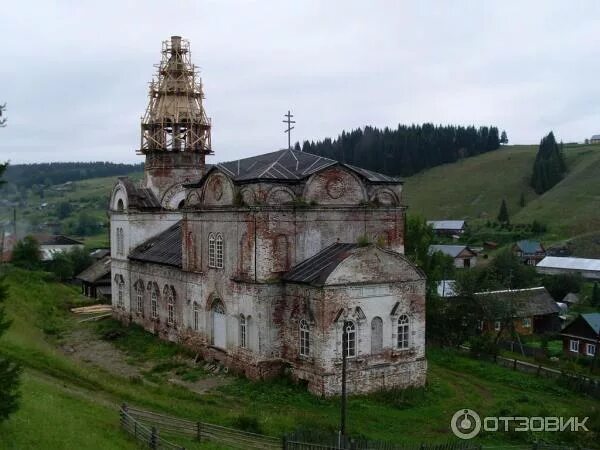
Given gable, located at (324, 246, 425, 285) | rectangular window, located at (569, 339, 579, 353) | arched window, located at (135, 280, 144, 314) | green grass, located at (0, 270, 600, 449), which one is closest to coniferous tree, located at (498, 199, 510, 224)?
rectangular window, located at (569, 339, 579, 353)

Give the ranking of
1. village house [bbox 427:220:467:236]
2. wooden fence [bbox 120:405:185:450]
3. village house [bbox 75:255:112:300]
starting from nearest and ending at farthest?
1. wooden fence [bbox 120:405:185:450]
2. village house [bbox 75:255:112:300]
3. village house [bbox 427:220:467:236]

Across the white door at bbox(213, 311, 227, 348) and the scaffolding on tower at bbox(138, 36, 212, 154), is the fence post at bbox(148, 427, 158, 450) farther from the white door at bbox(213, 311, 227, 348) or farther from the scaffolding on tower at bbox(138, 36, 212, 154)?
the scaffolding on tower at bbox(138, 36, 212, 154)

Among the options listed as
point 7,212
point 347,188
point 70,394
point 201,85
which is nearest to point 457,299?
point 347,188

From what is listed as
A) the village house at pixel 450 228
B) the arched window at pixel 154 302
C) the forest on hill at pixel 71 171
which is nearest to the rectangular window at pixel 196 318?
the arched window at pixel 154 302

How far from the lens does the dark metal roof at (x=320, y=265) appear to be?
74.4 ft

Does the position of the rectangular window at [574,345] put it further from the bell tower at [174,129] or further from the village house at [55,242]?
the village house at [55,242]

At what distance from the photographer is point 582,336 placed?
Answer: 1556 inches

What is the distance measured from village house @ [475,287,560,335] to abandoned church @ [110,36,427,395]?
1473 centimetres

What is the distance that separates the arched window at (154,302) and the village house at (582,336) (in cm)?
2474

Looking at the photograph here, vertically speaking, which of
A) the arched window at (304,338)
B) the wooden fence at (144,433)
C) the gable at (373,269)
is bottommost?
the wooden fence at (144,433)

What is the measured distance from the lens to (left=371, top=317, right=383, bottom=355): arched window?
23.5 meters

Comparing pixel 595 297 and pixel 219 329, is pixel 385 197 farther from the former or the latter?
pixel 595 297

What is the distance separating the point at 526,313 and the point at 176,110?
28.0 metres

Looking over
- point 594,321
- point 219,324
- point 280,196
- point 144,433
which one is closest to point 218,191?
point 280,196
